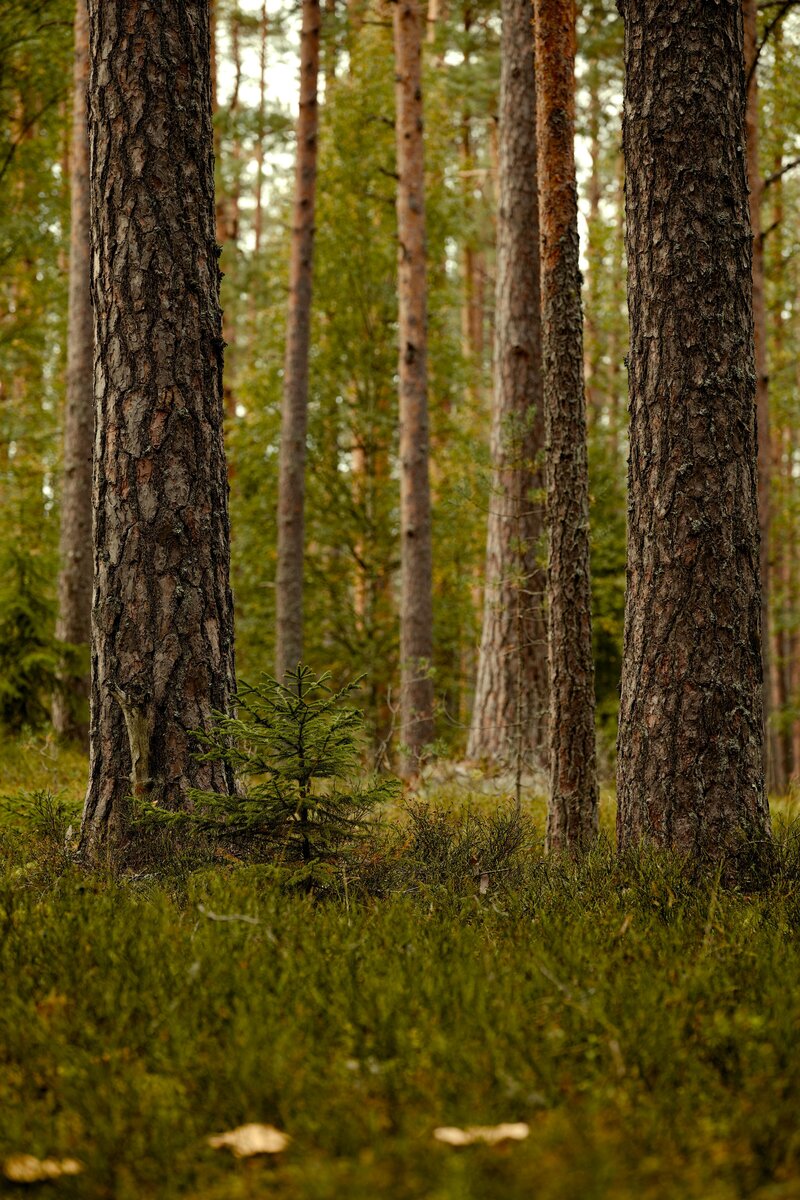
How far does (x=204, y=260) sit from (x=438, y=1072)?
4.28 meters

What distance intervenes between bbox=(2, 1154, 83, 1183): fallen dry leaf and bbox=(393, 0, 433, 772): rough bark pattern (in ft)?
31.5

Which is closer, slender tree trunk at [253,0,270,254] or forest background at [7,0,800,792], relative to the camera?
forest background at [7,0,800,792]

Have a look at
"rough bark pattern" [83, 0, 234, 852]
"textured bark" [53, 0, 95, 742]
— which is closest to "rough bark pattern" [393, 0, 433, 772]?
"textured bark" [53, 0, 95, 742]

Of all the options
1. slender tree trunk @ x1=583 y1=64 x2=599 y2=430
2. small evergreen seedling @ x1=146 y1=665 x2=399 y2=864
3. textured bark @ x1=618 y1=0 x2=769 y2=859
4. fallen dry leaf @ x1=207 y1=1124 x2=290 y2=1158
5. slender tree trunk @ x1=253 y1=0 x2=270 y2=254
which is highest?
slender tree trunk @ x1=253 y1=0 x2=270 y2=254

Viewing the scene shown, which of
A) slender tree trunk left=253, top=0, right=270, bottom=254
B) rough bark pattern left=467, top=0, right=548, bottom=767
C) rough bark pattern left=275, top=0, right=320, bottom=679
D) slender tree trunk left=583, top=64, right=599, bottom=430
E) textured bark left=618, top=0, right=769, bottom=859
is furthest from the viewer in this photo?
slender tree trunk left=253, top=0, right=270, bottom=254

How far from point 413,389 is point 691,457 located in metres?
8.37

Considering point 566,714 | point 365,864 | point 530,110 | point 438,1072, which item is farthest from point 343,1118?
point 530,110

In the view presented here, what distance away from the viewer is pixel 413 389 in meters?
13.0

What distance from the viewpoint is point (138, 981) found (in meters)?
3.24

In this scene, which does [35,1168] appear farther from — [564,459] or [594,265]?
[594,265]

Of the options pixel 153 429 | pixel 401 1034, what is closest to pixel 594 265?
pixel 153 429

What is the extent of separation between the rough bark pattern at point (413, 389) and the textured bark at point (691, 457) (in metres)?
6.98

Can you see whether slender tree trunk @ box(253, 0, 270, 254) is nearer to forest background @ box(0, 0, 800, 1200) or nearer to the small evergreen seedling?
forest background @ box(0, 0, 800, 1200)

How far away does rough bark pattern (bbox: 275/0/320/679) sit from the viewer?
543 inches
